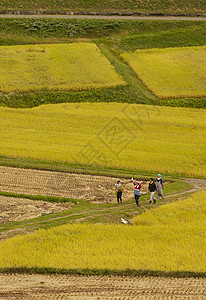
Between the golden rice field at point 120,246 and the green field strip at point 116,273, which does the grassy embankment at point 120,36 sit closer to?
the golden rice field at point 120,246

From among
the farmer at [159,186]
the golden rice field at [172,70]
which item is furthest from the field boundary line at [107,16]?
the farmer at [159,186]

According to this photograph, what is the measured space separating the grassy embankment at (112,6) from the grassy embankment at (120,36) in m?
5.52

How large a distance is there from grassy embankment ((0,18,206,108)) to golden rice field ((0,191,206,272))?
24.1 meters

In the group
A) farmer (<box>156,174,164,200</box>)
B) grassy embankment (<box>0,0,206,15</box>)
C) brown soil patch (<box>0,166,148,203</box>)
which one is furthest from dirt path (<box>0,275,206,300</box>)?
grassy embankment (<box>0,0,206,15</box>)

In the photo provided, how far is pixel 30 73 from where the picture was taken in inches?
1742

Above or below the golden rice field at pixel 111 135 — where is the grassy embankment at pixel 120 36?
above

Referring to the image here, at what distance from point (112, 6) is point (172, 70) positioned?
2413 cm

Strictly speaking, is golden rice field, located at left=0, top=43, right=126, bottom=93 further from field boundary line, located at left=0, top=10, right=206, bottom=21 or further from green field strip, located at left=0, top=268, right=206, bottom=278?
green field strip, located at left=0, top=268, right=206, bottom=278

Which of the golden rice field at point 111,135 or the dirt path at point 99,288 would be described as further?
the golden rice field at point 111,135

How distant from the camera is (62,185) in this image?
24.8 meters

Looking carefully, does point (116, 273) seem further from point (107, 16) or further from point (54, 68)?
point (107, 16)

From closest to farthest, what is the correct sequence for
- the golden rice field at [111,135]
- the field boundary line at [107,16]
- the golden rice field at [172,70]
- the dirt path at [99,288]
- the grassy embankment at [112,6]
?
the dirt path at [99,288] → the golden rice field at [111,135] → the golden rice field at [172,70] → the field boundary line at [107,16] → the grassy embankment at [112,6]

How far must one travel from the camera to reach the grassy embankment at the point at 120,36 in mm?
42906

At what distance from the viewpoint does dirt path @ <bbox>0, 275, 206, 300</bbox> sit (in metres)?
14.1
